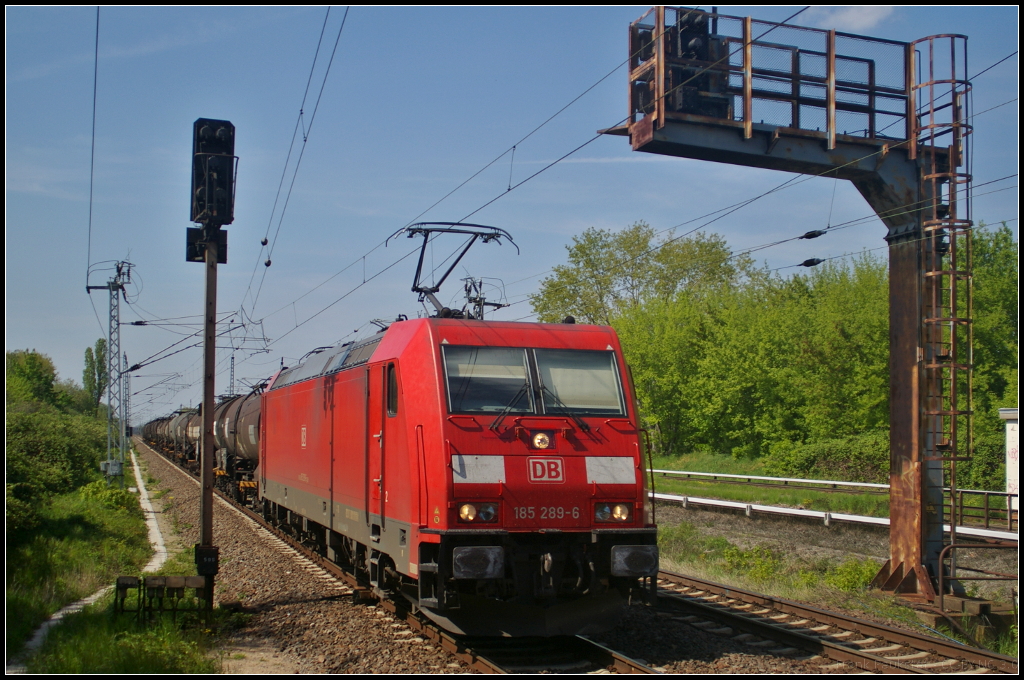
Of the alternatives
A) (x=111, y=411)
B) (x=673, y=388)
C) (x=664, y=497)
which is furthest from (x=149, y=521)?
(x=673, y=388)

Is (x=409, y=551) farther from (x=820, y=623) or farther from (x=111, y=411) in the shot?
(x=111, y=411)

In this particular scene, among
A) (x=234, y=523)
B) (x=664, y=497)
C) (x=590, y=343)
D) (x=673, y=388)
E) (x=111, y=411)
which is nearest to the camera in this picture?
(x=590, y=343)

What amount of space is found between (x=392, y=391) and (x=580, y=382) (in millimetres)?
2091

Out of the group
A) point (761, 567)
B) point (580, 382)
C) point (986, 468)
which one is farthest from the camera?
point (986, 468)

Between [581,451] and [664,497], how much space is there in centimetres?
1731

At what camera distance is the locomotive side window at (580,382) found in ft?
30.8

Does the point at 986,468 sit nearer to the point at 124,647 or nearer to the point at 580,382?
the point at 580,382

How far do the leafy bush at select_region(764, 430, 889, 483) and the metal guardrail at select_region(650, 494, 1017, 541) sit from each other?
826 cm

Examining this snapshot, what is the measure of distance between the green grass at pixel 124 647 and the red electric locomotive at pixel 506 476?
2137 mm

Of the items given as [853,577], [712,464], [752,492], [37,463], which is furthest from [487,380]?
[712,464]

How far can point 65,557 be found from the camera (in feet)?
45.1

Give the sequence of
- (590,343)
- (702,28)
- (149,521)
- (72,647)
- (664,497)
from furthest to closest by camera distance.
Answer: (664,497) < (149,521) < (702,28) < (590,343) < (72,647)

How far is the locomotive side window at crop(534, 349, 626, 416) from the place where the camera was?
30.8 feet

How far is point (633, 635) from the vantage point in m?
9.49
